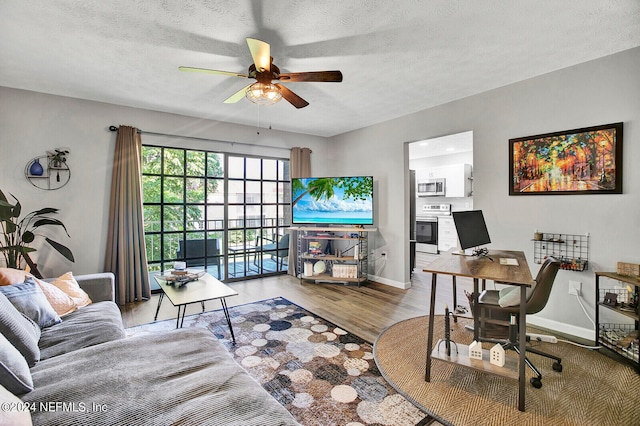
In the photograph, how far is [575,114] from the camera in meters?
2.84

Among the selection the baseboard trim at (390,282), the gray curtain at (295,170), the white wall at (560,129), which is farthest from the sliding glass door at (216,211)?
the white wall at (560,129)

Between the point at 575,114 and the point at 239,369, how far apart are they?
3.56 m

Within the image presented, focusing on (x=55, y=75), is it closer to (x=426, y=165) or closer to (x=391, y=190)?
(x=391, y=190)

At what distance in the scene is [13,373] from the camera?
1.18 metres

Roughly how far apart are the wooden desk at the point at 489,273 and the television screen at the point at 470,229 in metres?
0.14

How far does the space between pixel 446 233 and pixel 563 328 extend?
4.54 m

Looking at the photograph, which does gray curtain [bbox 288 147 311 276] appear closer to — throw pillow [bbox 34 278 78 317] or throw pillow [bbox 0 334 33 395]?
throw pillow [bbox 34 278 78 317]

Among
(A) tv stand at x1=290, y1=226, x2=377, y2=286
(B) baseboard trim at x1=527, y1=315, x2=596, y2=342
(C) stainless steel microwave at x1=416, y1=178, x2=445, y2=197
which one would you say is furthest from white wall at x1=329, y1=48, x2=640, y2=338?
(C) stainless steel microwave at x1=416, y1=178, x2=445, y2=197

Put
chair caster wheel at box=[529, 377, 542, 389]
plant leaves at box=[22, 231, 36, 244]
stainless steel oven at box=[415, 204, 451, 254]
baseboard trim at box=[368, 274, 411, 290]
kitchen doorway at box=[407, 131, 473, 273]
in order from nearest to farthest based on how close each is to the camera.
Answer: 1. chair caster wheel at box=[529, 377, 542, 389]
2. plant leaves at box=[22, 231, 36, 244]
3. baseboard trim at box=[368, 274, 411, 290]
4. kitchen doorway at box=[407, 131, 473, 273]
5. stainless steel oven at box=[415, 204, 451, 254]

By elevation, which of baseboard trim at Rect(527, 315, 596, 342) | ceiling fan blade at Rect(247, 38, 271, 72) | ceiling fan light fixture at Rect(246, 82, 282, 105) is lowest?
baseboard trim at Rect(527, 315, 596, 342)

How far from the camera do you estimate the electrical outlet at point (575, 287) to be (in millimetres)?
2844

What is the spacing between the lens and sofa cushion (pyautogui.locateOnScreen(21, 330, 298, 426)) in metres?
1.09

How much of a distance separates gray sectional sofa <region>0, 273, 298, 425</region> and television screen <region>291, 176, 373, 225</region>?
3313 mm

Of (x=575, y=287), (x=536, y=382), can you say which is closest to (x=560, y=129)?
(x=575, y=287)
